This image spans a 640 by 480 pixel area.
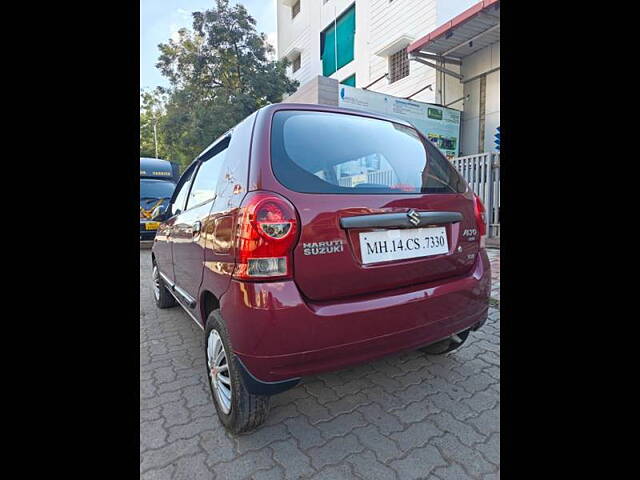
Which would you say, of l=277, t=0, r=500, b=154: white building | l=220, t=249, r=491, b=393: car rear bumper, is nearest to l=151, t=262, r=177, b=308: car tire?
l=220, t=249, r=491, b=393: car rear bumper

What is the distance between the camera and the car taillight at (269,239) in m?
1.36

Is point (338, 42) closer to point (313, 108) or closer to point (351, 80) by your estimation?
point (351, 80)

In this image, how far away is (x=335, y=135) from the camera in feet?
5.73

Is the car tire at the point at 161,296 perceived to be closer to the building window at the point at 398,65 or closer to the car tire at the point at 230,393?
the car tire at the point at 230,393

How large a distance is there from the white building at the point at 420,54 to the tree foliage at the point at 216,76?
2893mm

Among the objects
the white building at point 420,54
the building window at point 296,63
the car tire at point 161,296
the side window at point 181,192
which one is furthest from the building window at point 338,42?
the car tire at point 161,296

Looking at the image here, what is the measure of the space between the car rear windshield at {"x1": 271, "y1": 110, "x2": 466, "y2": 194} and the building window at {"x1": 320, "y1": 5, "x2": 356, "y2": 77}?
12260mm

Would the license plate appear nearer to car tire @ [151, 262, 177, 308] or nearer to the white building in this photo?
car tire @ [151, 262, 177, 308]

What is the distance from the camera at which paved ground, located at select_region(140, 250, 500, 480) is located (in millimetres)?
1500

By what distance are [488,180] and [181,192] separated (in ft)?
17.3
